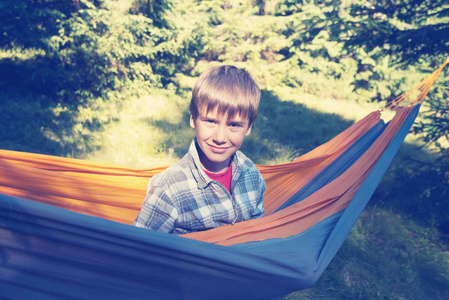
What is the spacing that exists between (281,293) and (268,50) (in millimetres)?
8704

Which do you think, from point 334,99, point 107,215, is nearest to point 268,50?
point 334,99

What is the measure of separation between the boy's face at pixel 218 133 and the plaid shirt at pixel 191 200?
71mm

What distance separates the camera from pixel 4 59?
5148 millimetres

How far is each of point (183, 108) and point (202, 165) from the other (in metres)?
3.65

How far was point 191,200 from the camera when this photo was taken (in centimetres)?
137

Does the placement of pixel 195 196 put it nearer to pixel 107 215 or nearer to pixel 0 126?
pixel 107 215

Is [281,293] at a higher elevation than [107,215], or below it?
higher

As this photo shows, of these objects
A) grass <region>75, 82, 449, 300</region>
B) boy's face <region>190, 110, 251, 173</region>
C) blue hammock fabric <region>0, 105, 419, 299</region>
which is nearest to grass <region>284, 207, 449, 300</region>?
grass <region>75, 82, 449, 300</region>

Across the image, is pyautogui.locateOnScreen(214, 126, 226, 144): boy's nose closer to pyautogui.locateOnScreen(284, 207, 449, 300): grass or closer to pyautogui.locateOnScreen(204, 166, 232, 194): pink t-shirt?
pyautogui.locateOnScreen(204, 166, 232, 194): pink t-shirt

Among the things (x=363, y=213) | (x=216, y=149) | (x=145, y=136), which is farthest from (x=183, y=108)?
(x=216, y=149)

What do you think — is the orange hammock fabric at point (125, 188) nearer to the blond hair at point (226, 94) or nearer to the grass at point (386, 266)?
the blond hair at point (226, 94)

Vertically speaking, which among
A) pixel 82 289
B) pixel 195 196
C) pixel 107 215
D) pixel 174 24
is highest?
pixel 174 24

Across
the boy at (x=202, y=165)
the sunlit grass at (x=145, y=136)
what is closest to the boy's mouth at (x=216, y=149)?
the boy at (x=202, y=165)

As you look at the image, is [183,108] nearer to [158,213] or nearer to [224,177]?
[224,177]
